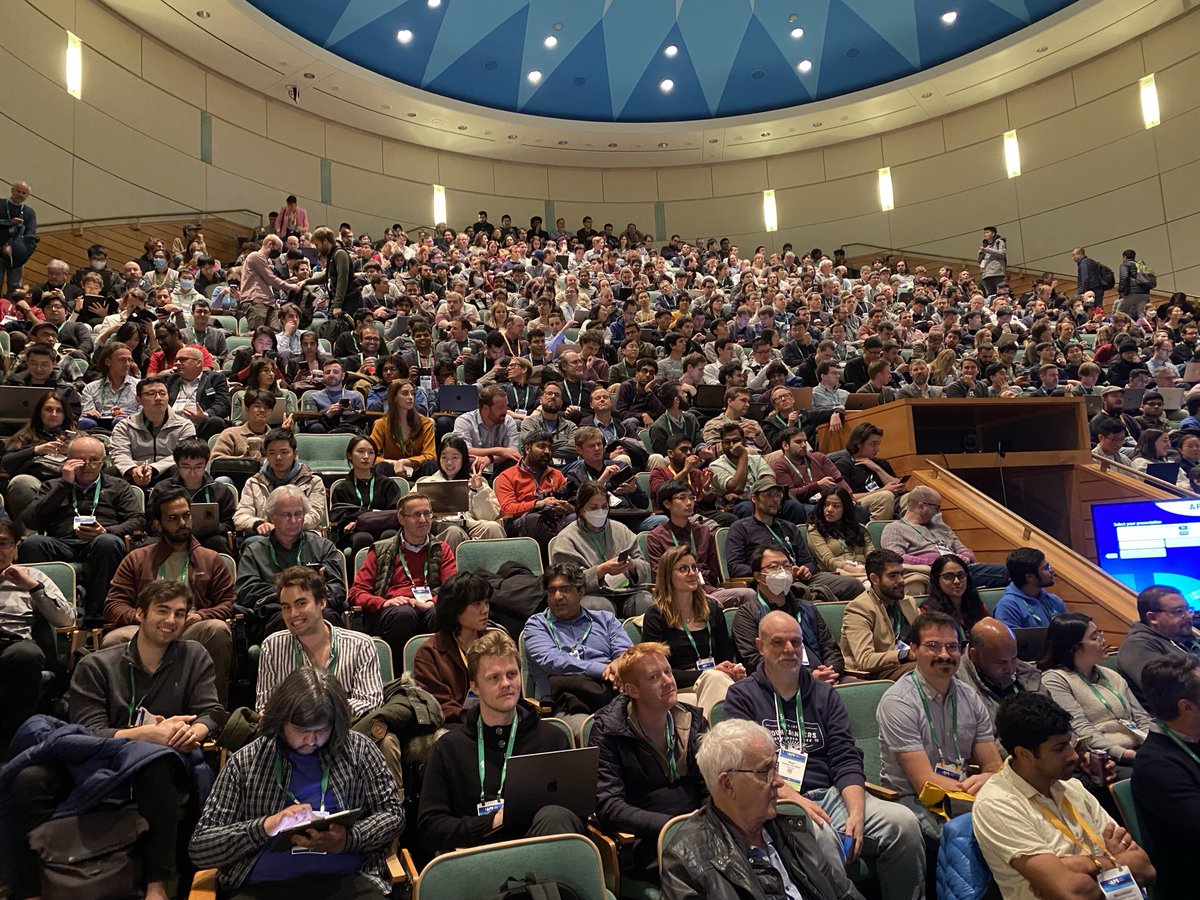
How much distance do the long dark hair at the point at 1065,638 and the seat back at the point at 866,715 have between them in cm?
69

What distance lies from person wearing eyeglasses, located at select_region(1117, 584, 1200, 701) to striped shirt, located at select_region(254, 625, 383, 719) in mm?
2784

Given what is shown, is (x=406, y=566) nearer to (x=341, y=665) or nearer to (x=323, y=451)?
(x=341, y=665)

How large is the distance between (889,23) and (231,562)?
14.1 m

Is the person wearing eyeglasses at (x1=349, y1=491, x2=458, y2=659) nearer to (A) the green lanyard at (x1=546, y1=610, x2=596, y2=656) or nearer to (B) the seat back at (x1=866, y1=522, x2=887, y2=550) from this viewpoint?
(A) the green lanyard at (x1=546, y1=610, x2=596, y2=656)

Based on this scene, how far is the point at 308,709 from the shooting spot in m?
2.29

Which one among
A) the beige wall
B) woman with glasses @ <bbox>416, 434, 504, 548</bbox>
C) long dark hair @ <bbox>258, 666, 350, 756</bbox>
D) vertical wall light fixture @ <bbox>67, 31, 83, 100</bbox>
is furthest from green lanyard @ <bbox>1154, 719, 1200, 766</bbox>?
vertical wall light fixture @ <bbox>67, 31, 83, 100</bbox>

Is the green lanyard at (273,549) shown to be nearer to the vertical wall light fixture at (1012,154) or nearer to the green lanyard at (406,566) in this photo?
the green lanyard at (406,566)

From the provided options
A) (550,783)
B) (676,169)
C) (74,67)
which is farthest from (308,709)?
(676,169)

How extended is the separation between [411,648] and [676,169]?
15.6 meters

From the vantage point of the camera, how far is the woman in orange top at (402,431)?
5.32 m

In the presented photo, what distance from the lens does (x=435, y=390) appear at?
657 centimetres

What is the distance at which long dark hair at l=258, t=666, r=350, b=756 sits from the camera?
2.29 m

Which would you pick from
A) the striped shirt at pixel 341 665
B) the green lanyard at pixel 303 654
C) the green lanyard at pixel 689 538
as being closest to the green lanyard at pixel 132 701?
the striped shirt at pixel 341 665

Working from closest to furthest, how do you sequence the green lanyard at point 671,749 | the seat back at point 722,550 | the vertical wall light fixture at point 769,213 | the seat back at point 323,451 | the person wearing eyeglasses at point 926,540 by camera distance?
the green lanyard at point 671,749, the seat back at point 722,550, the person wearing eyeglasses at point 926,540, the seat back at point 323,451, the vertical wall light fixture at point 769,213
